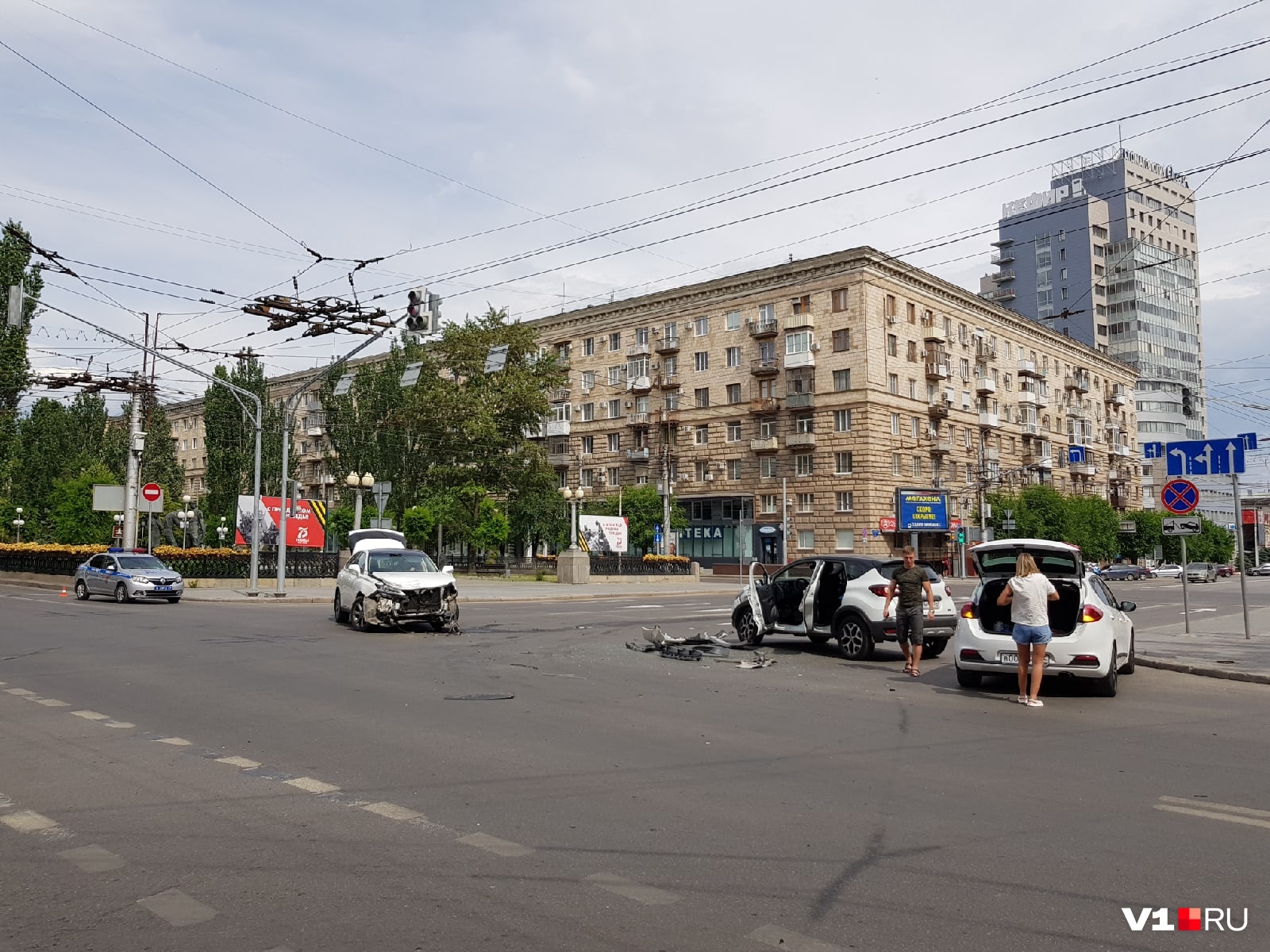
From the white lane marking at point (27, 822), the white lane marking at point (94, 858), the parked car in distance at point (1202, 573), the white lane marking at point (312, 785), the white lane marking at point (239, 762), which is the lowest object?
the parked car in distance at point (1202, 573)

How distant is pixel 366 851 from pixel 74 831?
180 cm

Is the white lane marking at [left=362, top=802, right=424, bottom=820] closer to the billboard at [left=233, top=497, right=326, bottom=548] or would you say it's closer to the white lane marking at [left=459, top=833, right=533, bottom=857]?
the white lane marking at [left=459, top=833, right=533, bottom=857]

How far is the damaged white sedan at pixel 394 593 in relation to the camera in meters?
19.0

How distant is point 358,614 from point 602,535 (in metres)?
31.9

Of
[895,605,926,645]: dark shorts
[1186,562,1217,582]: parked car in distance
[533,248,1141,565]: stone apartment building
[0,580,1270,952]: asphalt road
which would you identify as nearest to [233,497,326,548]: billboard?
[533,248,1141,565]: stone apartment building

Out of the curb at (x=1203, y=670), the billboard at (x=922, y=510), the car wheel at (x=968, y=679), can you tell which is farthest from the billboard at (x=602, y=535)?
the car wheel at (x=968, y=679)

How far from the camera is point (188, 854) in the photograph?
5289mm

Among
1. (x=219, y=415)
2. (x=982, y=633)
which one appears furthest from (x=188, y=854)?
(x=219, y=415)

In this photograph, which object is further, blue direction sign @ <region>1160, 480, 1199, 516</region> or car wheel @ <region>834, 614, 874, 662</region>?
blue direction sign @ <region>1160, 480, 1199, 516</region>

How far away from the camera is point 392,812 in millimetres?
6141

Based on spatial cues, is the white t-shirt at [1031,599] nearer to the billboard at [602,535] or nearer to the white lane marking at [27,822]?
the white lane marking at [27,822]

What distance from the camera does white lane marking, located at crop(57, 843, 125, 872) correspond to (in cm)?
509

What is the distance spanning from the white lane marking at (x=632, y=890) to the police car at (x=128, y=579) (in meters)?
28.3

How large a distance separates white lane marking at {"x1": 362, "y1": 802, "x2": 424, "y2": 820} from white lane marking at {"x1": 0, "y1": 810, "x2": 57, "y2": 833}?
175cm
